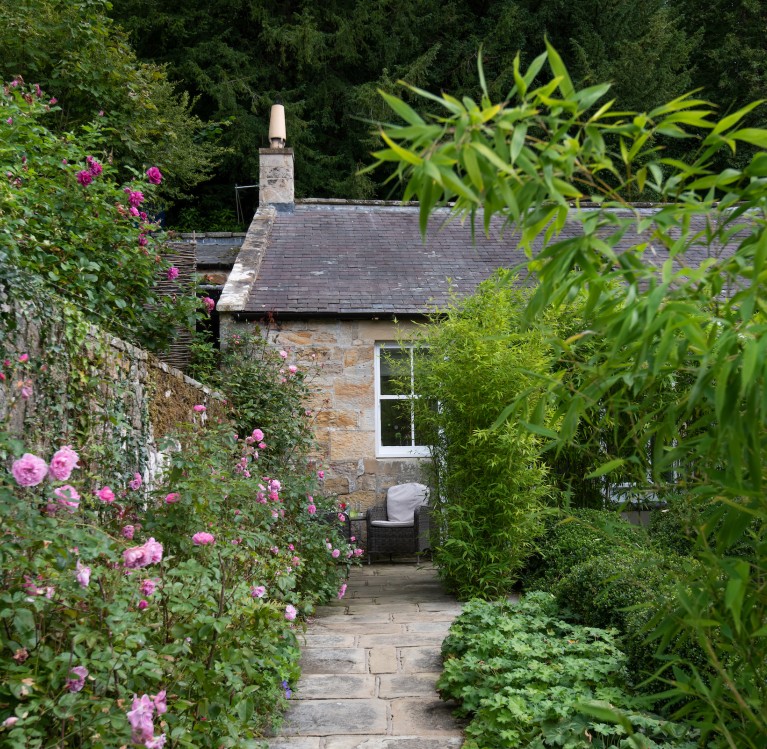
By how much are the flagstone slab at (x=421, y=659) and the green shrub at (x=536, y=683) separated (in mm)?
172

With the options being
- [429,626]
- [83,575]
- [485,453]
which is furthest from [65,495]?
[485,453]

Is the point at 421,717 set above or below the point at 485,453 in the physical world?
below

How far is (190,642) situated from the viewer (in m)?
2.80

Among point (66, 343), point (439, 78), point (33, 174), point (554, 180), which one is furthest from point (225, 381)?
point (439, 78)

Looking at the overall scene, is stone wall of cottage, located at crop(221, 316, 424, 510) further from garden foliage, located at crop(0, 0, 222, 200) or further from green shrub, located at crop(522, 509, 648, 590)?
green shrub, located at crop(522, 509, 648, 590)

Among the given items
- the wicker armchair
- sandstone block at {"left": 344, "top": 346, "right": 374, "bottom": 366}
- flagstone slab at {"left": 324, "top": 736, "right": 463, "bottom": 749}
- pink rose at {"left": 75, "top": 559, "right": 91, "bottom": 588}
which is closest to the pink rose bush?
pink rose at {"left": 75, "top": 559, "right": 91, "bottom": 588}

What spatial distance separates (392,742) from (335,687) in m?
0.83

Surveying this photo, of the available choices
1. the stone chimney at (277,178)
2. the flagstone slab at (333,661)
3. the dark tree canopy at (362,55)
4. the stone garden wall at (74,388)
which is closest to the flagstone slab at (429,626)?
the flagstone slab at (333,661)

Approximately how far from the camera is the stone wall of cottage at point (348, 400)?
977 centimetres

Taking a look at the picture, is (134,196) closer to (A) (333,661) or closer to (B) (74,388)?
(B) (74,388)

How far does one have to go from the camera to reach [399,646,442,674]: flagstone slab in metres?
4.57

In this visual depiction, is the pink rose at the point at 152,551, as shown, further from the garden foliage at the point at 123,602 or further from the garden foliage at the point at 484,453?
the garden foliage at the point at 484,453

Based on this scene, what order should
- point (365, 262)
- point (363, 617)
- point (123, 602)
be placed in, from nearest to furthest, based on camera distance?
point (123, 602)
point (363, 617)
point (365, 262)

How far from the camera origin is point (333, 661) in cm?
473
